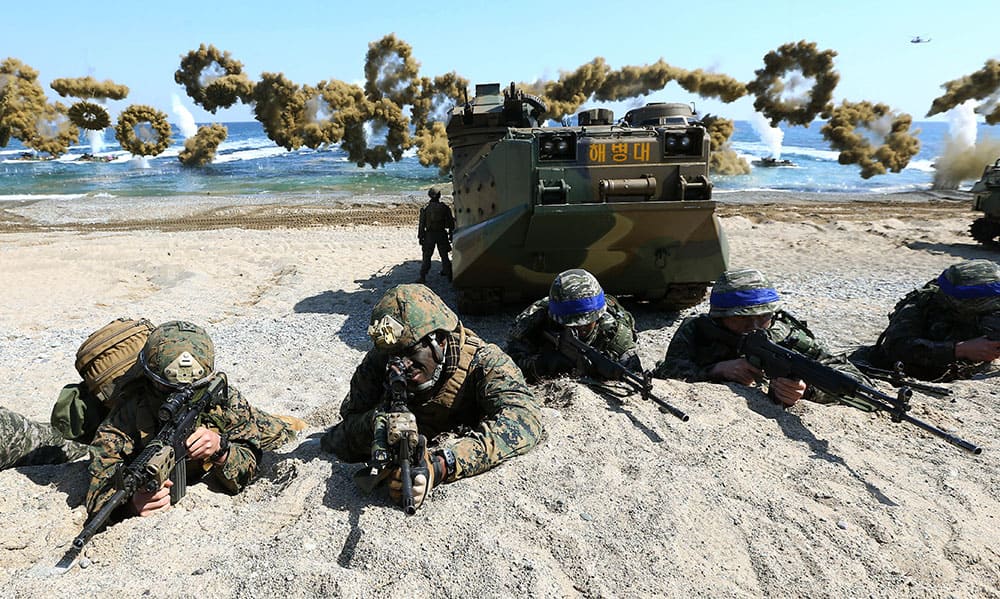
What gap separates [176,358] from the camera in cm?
295

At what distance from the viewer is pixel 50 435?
12.1 ft

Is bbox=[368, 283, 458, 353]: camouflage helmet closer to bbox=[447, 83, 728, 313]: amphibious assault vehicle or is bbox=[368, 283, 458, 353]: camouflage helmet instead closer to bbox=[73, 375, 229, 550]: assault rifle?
bbox=[73, 375, 229, 550]: assault rifle

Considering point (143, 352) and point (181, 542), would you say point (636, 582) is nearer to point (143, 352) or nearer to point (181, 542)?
point (181, 542)

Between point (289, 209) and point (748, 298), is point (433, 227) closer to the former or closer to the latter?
point (748, 298)

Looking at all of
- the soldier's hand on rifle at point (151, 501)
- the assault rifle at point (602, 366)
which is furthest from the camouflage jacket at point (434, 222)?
the soldier's hand on rifle at point (151, 501)

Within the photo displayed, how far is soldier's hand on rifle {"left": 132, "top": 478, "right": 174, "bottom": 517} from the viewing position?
2.79 m

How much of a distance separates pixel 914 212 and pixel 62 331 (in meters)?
21.3

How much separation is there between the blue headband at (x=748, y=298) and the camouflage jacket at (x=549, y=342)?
2.34 ft

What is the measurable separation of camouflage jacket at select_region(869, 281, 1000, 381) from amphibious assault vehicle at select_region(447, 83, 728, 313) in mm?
2261

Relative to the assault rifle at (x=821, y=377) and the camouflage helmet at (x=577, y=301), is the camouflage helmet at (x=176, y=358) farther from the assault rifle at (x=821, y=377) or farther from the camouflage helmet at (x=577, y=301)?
the assault rifle at (x=821, y=377)

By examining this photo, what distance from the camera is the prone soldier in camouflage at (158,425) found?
287 centimetres

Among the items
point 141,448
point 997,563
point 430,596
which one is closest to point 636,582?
point 430,596

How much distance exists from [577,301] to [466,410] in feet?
4.45

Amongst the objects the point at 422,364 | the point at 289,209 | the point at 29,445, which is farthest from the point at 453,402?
the point at 289,209
